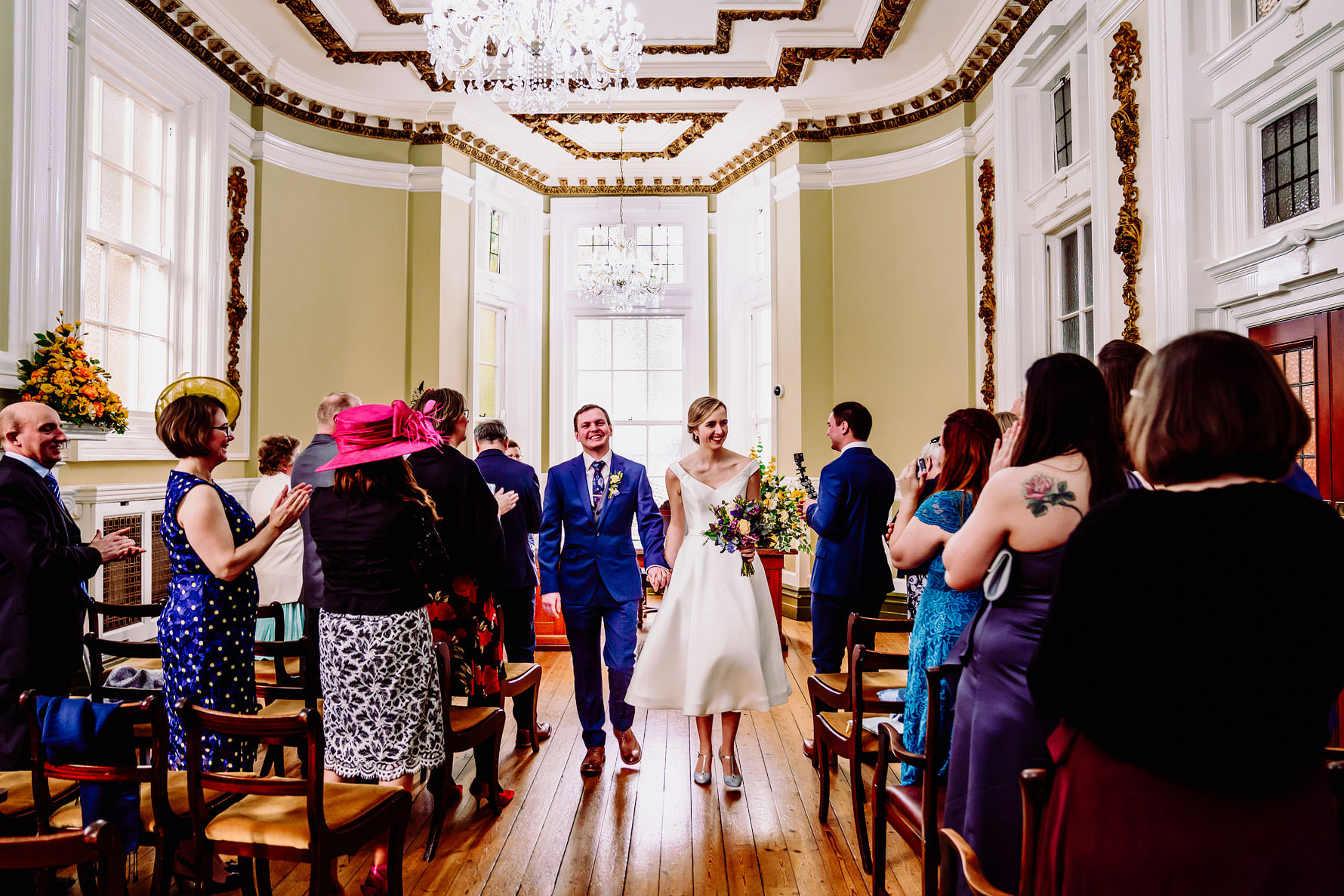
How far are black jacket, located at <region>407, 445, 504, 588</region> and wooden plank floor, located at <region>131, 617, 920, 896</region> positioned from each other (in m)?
1.00

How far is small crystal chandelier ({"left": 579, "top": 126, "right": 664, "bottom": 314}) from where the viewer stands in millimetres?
8312

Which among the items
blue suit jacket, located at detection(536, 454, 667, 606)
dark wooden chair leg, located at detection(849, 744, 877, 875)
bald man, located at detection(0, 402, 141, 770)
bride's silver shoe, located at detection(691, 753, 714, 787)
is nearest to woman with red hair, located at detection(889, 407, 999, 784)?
dark wooden chair leg, located at detection(849, 744, 877, 875)

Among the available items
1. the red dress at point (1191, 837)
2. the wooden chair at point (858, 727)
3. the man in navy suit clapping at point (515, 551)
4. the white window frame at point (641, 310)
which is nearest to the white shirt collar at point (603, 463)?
the man in navy suit clapping at point (515, 551)

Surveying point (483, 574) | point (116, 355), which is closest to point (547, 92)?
point (483, 574)

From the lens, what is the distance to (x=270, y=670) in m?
3.75

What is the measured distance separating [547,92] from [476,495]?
7.79ft

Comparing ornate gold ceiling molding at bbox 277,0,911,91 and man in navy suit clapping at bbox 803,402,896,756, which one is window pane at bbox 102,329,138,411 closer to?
ornate gold ceiling molding at bbox 277,0,911,91

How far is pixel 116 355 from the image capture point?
5.62m

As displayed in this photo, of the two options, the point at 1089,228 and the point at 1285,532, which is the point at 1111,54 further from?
the point at 1285,532

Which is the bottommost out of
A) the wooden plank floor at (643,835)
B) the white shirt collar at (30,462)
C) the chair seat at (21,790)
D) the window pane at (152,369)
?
the wooden plank floor at (643,835)

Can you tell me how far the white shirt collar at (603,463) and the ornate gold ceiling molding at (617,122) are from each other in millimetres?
4910

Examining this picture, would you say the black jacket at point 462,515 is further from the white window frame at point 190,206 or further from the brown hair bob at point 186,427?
the white window frame at point 190,206

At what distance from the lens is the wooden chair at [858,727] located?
277cm

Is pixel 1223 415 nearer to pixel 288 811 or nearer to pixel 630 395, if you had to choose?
pixel 288 811
